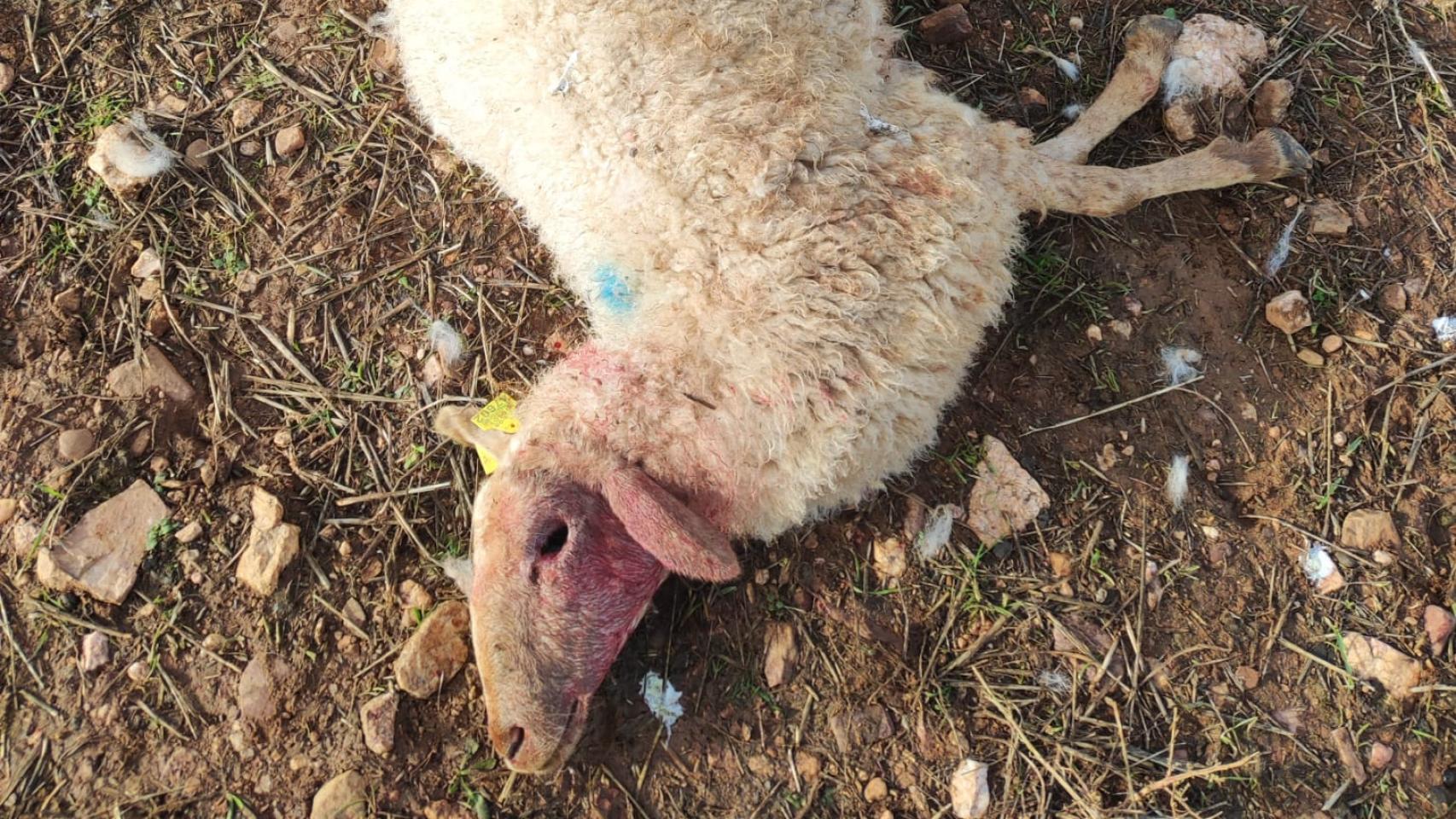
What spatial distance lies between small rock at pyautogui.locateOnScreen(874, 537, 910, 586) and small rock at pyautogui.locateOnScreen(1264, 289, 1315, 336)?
173 cm

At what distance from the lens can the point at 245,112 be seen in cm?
340

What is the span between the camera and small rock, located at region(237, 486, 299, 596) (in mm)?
2936

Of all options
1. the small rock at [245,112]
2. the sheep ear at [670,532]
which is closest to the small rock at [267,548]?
the sheep ear at [670,532]

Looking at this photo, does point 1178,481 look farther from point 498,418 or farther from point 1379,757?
point 498,418

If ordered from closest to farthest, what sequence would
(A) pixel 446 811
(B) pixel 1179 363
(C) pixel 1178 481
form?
(A) pixel 446 811 < (C) pixel 1178 481 < (B) pixel 1179 363

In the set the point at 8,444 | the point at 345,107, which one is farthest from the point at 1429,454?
the point at 8,444

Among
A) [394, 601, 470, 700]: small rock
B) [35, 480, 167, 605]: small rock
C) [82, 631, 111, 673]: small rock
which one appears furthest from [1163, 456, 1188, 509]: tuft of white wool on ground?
[82, 631, 111, 673]: small rock

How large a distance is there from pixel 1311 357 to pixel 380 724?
147 inches

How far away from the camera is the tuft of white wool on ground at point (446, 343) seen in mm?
3191

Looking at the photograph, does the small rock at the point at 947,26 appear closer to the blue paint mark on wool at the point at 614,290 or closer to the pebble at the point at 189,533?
the blue paint mark on wool at the point at 614,290

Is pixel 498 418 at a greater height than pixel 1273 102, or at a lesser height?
lesser

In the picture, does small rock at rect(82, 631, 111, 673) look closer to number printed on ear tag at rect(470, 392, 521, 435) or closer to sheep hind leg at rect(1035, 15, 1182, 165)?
number printed on ear tag at rect(470, 392, 521, 435)

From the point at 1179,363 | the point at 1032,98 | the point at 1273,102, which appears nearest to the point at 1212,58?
the point at 1273,102

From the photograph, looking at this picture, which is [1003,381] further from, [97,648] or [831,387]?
[97,648]
